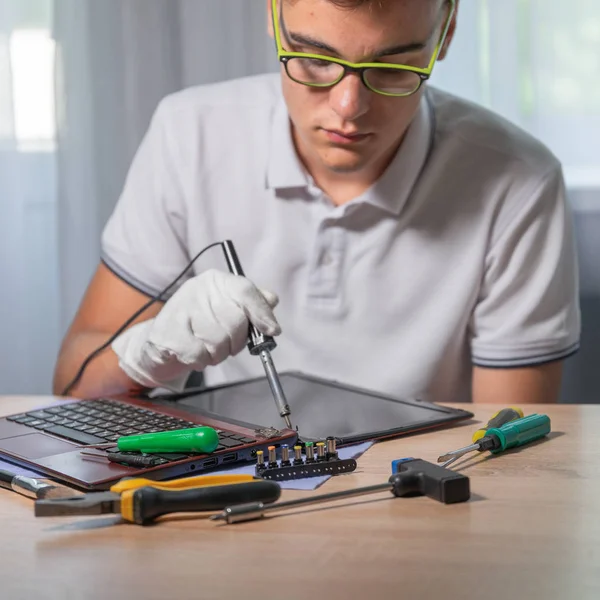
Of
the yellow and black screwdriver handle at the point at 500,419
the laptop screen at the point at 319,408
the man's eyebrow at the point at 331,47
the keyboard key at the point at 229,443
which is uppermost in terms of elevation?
the man's eyebrow at the point at 331,47

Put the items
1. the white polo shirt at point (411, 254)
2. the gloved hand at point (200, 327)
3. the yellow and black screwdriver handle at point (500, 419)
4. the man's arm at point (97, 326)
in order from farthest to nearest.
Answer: the white polo shirt at point (411, 254) < the man's arm at point (97, 326) < the gloved hand at point (200, 327) < the yellow and black screwdriver handle at point (500, 419)

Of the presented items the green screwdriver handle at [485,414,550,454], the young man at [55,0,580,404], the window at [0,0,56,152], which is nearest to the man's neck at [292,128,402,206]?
the young man at [55,0,580,404]

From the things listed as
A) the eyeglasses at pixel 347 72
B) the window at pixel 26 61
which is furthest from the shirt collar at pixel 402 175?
the window at pixel 26 61

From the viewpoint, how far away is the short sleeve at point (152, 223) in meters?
1.55

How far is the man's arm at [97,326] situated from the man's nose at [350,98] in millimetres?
462

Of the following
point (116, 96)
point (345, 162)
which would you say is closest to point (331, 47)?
point (345, 162)

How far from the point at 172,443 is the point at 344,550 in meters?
0.23

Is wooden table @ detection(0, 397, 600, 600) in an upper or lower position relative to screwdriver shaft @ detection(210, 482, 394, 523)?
lower

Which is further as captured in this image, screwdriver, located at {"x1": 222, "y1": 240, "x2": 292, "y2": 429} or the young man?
the young man

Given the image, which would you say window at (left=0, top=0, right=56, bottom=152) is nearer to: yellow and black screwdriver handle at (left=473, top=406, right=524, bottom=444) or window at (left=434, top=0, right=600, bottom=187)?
window at (left=434, top=0, right=600, bottom=187)

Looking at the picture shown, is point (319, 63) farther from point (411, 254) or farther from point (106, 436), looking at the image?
point (106, 436)

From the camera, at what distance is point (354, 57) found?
1204 mm

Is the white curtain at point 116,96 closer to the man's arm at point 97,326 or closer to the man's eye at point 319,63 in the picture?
the man's arm at point 97,326

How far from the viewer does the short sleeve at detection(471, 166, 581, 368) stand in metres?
1.47
